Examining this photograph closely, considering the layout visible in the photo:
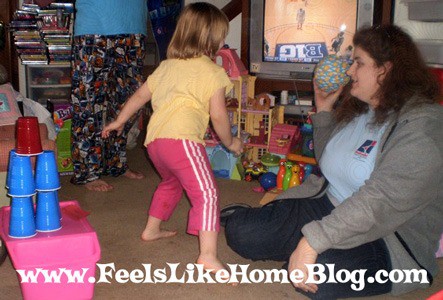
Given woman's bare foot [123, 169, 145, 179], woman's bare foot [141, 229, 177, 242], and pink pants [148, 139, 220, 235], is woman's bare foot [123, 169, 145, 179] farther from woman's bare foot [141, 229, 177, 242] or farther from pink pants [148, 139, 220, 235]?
pink pants [148, 139, 220, 235]

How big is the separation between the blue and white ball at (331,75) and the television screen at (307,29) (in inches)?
35.8

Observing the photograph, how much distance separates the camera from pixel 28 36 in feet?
10.7

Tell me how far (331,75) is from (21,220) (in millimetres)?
1071

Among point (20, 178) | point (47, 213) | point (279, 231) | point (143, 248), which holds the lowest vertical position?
point (143, 248)

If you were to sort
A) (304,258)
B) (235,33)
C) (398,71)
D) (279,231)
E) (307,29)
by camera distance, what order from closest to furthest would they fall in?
(304,258)
(398,71)
(279,231)
(307,29)
(235,33)

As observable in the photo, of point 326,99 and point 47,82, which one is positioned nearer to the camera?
point 326,99

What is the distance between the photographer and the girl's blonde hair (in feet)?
5.83

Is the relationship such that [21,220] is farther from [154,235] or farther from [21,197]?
[154,235]

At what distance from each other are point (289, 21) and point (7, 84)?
1445 millimetres

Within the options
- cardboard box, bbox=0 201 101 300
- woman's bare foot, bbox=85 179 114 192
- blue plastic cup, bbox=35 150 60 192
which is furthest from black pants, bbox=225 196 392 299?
woman's bare foot, bbox=85 179 114 192

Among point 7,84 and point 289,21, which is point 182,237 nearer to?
point 7,84

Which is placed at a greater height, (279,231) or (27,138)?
(27,138)

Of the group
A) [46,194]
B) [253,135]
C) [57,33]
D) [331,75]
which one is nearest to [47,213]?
[46,194]

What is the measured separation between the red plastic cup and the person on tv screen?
2.16ft
